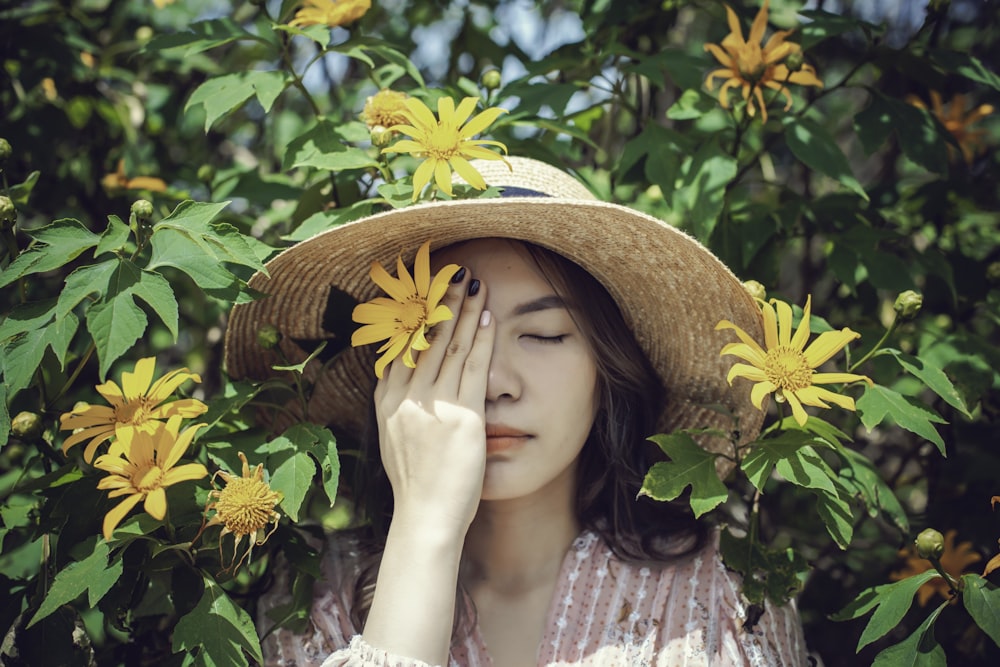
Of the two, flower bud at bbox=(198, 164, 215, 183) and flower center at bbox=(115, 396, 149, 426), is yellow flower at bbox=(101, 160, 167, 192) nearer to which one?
flower bud at bbox=(198, 164, 215, 183)

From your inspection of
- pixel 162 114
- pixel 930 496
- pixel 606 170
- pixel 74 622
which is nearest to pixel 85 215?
pixel 162 114

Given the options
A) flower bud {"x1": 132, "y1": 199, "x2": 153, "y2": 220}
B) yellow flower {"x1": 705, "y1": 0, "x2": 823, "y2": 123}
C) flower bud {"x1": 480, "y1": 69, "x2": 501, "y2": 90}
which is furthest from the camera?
flower bud {"x1": 480, "y1": 69, "x2": 501, "y2": 90}

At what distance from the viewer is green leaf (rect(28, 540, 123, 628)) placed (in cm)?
125

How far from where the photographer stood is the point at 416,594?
4.42ft

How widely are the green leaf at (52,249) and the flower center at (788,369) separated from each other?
1017 millimetres

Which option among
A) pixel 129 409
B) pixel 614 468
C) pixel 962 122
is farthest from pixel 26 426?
pixel 962 122

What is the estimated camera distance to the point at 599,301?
1592mm

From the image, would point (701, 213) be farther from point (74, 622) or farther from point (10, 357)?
point (74, 622)

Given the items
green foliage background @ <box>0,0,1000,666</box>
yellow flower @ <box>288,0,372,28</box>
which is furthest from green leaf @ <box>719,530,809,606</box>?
yellow flower @ <box>288,0,372,28</box>

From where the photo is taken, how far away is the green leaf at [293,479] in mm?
1306

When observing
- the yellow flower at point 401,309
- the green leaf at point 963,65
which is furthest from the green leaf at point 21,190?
the green leaf at point 963,65

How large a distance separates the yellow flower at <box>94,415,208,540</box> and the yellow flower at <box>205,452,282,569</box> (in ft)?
0.15

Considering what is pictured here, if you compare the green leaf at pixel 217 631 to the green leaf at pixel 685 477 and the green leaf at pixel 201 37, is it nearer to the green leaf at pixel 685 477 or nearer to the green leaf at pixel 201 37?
the green leaf at pixel 685 477

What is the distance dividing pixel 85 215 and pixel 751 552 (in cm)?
175
